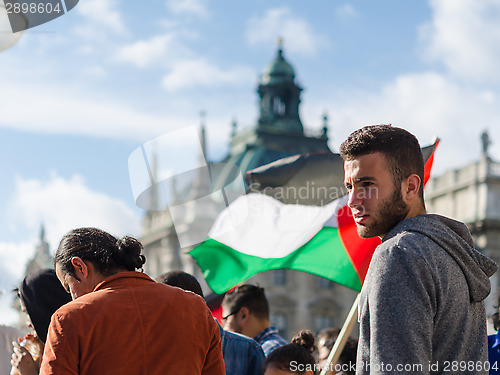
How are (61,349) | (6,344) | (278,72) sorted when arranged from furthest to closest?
(278,72)
(6,344)
(61,349)

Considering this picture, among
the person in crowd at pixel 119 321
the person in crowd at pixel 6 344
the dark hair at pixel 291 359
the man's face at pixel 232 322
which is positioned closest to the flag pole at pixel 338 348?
the dark hair at pixel 291 359

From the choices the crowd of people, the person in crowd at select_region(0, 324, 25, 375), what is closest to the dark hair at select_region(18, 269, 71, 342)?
the crowd of people

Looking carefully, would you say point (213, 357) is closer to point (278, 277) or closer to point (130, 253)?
point (130, 253)

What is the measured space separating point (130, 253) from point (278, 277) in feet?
171

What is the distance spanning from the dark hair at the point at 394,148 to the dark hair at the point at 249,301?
3.00m

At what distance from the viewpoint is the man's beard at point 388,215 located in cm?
250

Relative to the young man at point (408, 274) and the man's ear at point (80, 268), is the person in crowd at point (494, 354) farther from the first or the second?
the man's ear at point (80, 268)

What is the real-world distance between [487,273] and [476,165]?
42.6m

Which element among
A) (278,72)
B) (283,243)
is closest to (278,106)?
(278,72)

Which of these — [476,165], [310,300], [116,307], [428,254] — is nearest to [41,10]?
[116,307]

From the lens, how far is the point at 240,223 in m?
6.88

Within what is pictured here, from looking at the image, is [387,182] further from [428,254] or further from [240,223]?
[240,223]

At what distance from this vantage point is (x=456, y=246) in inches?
96.2

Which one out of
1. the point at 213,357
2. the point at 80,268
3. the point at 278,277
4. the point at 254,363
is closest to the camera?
the point at 80,268
